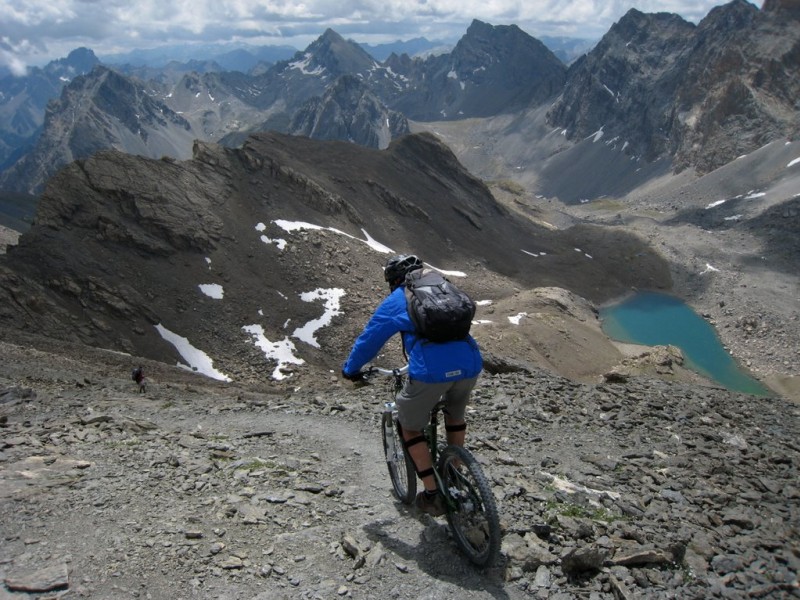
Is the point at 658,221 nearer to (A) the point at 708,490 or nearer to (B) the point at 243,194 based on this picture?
(B) the point at 243,194

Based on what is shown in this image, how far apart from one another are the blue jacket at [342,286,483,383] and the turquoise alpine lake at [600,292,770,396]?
55.4 meters

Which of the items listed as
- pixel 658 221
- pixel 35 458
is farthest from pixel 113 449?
pixel 658 221

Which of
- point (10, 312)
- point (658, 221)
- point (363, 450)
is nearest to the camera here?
point (363, 450)

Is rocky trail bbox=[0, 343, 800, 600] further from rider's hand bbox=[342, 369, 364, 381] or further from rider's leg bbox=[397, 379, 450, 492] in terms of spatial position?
rider's hand bbox=[342, 369, 364, 381]

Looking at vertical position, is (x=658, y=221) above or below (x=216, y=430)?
below

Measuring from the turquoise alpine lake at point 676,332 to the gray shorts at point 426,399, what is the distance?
54.8 m

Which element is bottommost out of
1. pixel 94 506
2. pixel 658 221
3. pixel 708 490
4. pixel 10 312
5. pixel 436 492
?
pixel 658 221

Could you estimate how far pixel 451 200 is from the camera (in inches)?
3292

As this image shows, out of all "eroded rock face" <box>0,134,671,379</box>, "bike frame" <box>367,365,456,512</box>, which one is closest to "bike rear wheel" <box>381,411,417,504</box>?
"bike frame" <box>367,365,456,512</box>

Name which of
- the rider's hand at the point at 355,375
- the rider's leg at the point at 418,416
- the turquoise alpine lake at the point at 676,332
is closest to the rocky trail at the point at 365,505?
the rider's leg at the point at 418,416

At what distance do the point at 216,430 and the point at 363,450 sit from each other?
425 cm

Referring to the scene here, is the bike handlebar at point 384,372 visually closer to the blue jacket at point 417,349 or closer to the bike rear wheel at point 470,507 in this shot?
the blue jacket at point 417,349

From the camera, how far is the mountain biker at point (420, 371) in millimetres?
7727

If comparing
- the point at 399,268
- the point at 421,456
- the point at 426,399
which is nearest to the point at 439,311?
the point at 426,399
